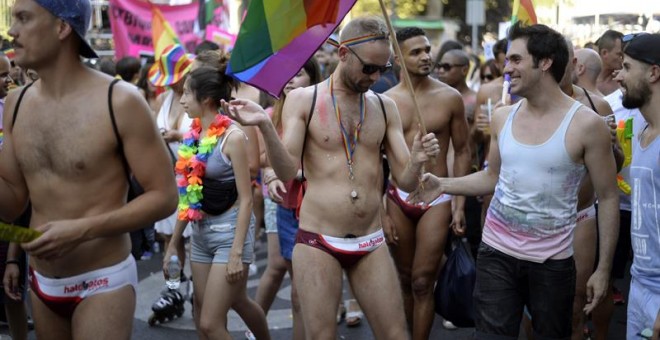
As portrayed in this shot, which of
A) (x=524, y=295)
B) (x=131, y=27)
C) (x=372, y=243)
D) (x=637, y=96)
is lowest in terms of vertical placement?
(x=131, y=27)

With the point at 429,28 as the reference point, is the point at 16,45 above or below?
above

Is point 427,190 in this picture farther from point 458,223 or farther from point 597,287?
point 458,223

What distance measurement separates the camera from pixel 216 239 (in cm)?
612

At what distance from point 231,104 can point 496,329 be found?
6.13ft

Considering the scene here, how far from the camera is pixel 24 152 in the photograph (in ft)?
13.4

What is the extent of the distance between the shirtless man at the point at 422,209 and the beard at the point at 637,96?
1893 millimetres

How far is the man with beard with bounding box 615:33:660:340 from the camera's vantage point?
5.10 metres

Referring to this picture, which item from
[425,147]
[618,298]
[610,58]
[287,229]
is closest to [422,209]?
[287,229]

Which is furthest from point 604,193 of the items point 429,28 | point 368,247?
point 429,28

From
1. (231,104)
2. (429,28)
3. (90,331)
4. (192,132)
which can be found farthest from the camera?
(429,28)

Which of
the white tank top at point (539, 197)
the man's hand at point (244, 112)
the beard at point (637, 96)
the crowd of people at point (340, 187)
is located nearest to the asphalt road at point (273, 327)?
the crowd of people at point (340, 187)

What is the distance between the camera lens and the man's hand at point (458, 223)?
709 centimetres

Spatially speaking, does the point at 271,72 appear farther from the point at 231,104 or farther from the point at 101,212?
the point at 101,212

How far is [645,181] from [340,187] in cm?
164
